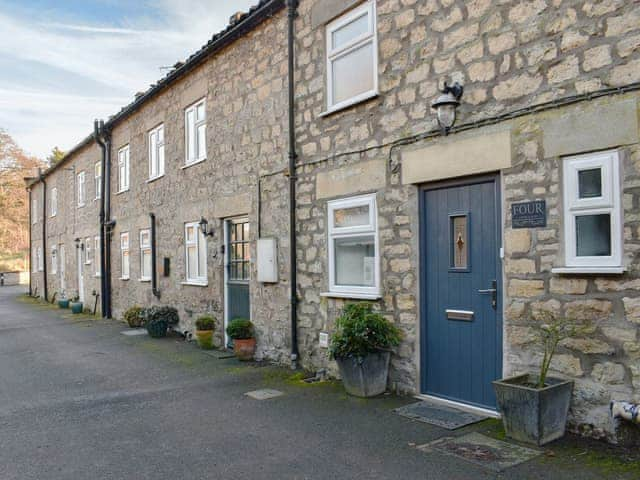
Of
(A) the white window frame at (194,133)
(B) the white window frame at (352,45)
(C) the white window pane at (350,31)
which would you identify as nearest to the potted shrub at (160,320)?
(A) the white window frame at (194,133)

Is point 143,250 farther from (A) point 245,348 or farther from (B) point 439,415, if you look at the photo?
(B) point 439,415

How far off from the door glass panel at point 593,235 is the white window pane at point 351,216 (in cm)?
275

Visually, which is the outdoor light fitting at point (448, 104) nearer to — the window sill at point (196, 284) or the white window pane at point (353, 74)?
the white window pane at point (353, 74)

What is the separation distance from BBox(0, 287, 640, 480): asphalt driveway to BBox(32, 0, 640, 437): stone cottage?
0.69 meters

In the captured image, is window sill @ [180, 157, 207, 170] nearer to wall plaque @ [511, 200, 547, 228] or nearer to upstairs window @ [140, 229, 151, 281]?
upstairs window @ [140, 229, 151, 281]

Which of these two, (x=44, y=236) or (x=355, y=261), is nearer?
(x=355, y=261)

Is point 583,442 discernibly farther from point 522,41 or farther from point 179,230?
point 179,230

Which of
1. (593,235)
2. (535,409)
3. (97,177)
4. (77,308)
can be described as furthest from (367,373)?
(77,308)

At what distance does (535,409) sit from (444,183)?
2.51m

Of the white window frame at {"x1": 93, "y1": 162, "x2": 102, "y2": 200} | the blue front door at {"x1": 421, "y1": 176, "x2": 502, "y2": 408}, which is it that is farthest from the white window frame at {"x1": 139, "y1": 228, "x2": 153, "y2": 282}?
the blue front door at {"x1": 421, "y1": 176, "x2": 502, "y2": 408}

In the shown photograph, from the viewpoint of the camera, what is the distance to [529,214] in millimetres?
5250

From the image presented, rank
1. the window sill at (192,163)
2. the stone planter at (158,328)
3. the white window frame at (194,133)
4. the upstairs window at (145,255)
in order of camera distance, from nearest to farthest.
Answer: the window sill at (192,163)
the white window frame at (194,133)
the stone planter at (158,328)
the upstairs window at (145,255)

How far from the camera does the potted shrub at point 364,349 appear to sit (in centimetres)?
652

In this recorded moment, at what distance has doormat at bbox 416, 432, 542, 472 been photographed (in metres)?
4.55
